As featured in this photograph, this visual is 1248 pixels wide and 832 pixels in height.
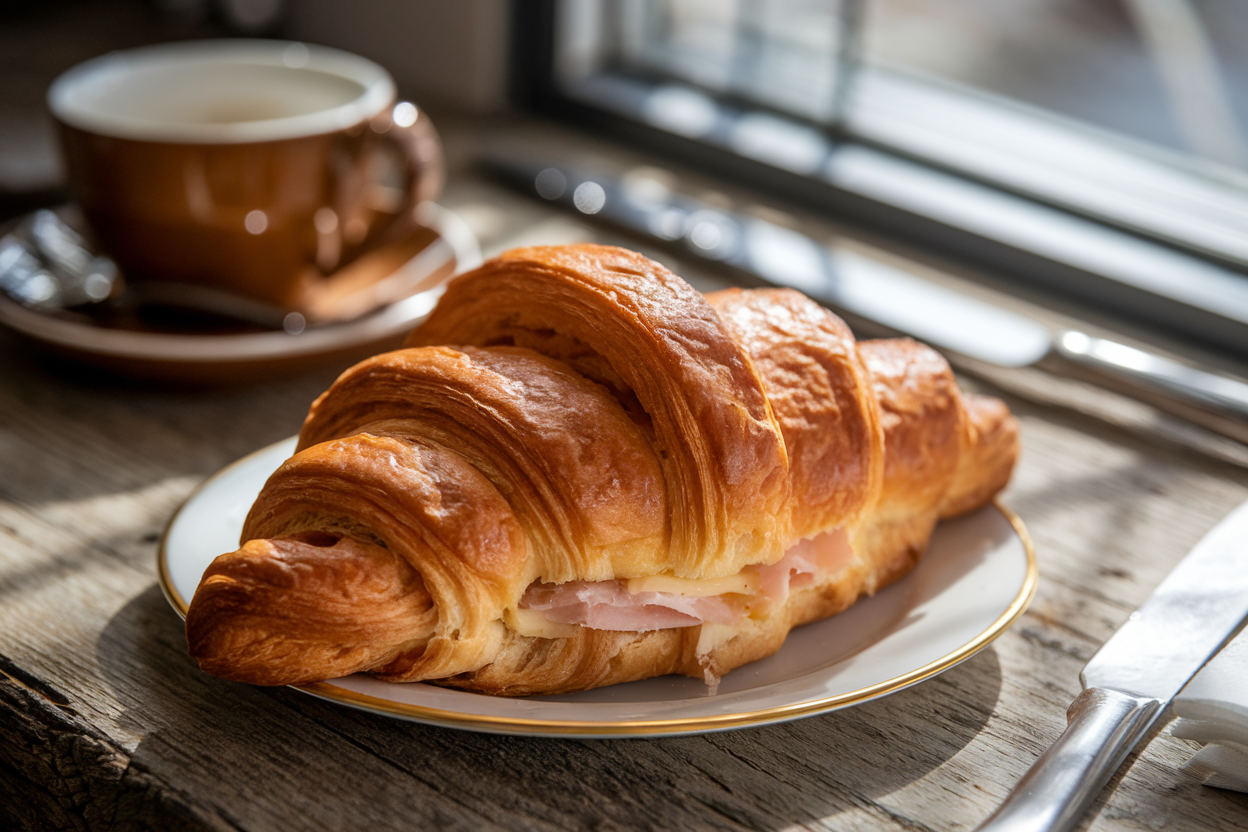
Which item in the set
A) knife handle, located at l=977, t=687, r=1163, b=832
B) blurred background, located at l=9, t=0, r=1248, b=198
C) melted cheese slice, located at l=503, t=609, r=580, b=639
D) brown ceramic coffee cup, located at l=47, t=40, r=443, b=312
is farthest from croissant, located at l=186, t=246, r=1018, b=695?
blurred background, located at l=9, t=0, r=1248, b=198

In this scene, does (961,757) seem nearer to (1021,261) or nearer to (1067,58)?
(1021,261)

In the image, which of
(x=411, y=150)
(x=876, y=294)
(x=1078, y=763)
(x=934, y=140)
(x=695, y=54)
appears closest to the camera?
(x=1078, y=763)

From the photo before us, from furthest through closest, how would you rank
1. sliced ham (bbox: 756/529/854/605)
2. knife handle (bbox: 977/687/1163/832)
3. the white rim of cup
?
the white rim of cup → sliced ham (bbox: 756/529/854/605) → knife handle (bbox: 977/687/1163/832)

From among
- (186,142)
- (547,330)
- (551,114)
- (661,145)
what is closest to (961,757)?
(547,330)

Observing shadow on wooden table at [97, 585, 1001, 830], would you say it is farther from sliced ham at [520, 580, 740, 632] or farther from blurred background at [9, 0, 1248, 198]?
blurred background at [9, 0, 1248, 198]

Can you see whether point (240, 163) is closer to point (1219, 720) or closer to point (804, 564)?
point (804, 564)

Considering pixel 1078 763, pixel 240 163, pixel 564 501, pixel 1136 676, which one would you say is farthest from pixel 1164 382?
pixel 240 163

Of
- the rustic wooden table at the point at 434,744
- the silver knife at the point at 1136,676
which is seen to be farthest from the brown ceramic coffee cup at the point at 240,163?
the silver knife at the point at 1136,676
